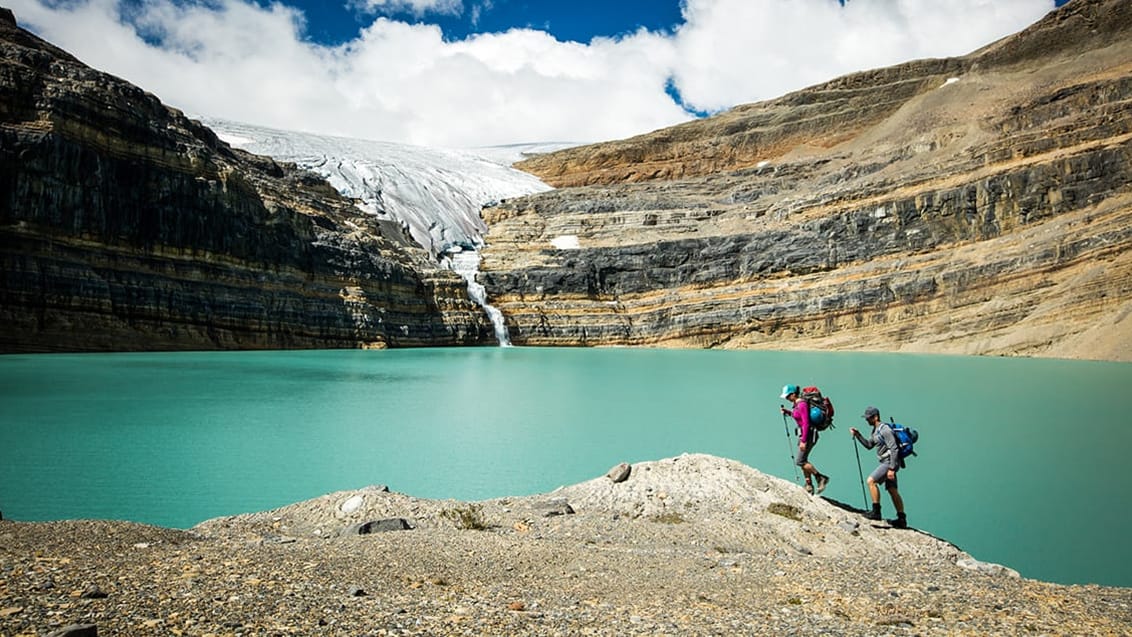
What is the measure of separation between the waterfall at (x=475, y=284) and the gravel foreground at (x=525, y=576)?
133 feet

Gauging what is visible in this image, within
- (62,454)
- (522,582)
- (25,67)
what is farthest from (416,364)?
(522,582)

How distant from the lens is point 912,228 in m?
41.4

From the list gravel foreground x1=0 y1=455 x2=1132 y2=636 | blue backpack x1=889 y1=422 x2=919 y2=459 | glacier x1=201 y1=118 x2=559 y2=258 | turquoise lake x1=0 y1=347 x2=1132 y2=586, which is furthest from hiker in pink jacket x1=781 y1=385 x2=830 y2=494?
glacier x1=201 y1=118 x2=559 y2=258

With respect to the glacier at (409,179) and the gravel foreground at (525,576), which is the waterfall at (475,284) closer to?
the glacier at (409,179)

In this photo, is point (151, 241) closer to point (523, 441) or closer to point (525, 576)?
point (523, 441)

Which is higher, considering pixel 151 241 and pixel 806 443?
pixel 151 241

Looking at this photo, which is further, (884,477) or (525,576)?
(884,477)

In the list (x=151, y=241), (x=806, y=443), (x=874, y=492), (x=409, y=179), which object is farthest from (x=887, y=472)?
(x=409, y=179)

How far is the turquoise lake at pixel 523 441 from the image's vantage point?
7402 mm

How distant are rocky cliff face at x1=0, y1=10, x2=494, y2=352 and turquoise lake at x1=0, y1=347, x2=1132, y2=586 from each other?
814 cm

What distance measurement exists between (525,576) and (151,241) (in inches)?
1366

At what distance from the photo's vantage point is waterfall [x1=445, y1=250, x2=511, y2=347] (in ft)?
157

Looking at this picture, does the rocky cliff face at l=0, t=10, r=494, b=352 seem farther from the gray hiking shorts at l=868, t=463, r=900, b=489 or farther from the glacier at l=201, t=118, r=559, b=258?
the gray hiking shorts at l=868, t=463, r=900, b=489

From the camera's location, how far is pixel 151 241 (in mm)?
32531
